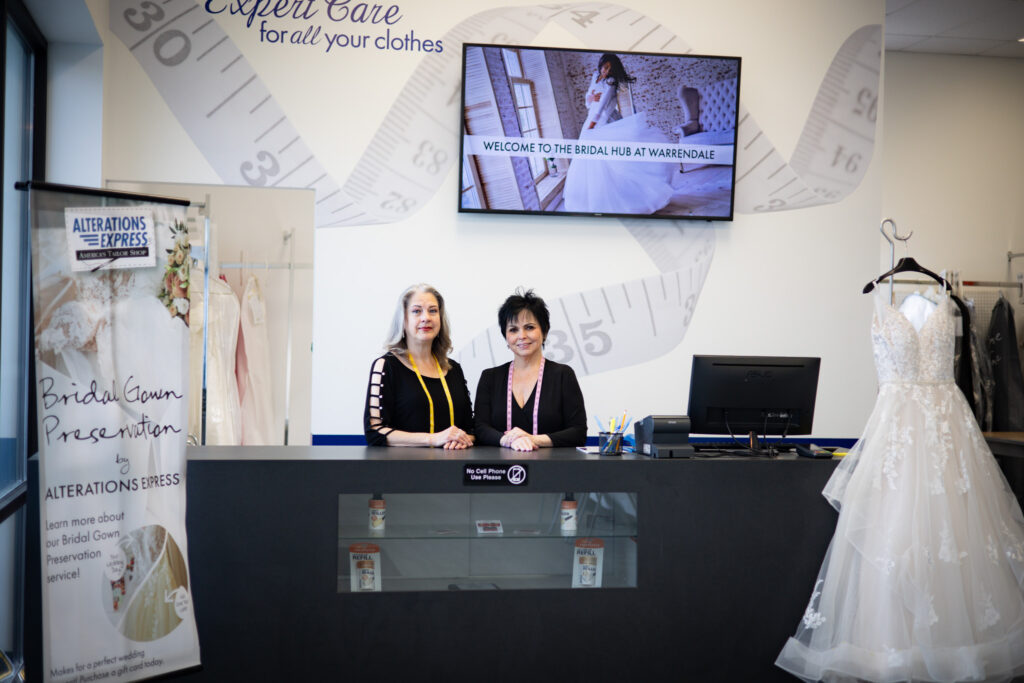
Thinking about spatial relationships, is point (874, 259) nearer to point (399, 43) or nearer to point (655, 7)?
point (655, 7)

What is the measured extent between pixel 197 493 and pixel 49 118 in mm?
2194

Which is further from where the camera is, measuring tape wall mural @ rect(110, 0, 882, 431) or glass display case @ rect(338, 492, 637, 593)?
measuring tape wall mural @ rect(110, 0, 882, 431)

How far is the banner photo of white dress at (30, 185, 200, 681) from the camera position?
2369mm

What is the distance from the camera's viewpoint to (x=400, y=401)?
11.6ft

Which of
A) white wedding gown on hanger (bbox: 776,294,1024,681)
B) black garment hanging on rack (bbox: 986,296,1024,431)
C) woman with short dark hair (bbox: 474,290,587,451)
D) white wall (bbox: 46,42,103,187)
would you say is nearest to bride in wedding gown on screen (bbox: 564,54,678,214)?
woman with short dark hair (bbox: 474,290,587,451)

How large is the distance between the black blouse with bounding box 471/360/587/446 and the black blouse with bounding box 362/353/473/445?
13cm

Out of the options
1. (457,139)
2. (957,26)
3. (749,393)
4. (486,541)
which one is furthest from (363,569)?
(957,26)

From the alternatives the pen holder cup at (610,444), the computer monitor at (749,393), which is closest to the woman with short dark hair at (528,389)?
the pen holder cup at (610,444)

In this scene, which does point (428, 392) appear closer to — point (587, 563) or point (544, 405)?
point (544, 405)

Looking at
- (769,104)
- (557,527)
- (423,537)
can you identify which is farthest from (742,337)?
(423,537)

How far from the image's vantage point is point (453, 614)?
294 cm

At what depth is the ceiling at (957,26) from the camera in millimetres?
5430

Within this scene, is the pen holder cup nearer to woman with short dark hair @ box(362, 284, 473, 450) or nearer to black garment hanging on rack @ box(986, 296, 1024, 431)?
woman with short dark hair @ box(362, 284, 473, 450)

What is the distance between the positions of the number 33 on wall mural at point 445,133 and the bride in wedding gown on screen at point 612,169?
14 cm
